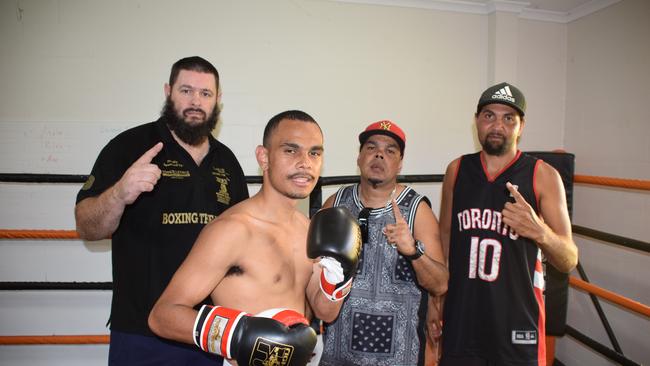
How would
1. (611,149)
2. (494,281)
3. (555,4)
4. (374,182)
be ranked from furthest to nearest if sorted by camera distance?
1. (555,4)
2. (611,149)
3. (494,281)
4. (374,182)

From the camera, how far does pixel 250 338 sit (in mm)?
1052

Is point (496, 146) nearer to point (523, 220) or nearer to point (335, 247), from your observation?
point (523, 220)

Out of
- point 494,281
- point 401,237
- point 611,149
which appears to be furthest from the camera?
point 611,149

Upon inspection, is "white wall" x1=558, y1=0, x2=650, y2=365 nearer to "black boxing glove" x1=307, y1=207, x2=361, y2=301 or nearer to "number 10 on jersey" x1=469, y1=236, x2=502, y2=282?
"number 10 on jersey" x1=469, y1=236, x2=502, y2=282

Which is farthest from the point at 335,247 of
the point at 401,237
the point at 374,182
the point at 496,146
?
the point at 496,146

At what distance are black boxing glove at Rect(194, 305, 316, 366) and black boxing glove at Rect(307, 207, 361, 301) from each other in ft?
0.75

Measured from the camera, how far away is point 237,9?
3254mm

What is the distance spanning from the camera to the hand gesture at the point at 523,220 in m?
1.71

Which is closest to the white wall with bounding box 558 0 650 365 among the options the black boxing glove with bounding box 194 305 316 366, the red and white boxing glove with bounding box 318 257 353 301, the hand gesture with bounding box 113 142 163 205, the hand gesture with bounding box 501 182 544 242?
the hand gesture with bounding box 501 182 544 242

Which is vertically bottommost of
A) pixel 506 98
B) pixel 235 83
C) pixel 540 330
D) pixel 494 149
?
pixel 540 330

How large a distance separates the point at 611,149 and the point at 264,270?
10.0 ft

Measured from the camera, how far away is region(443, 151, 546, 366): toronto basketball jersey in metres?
1.82

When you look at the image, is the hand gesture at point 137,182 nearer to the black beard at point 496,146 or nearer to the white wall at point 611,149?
the black beard at point 496,146

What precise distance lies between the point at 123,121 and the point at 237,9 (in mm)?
1174
